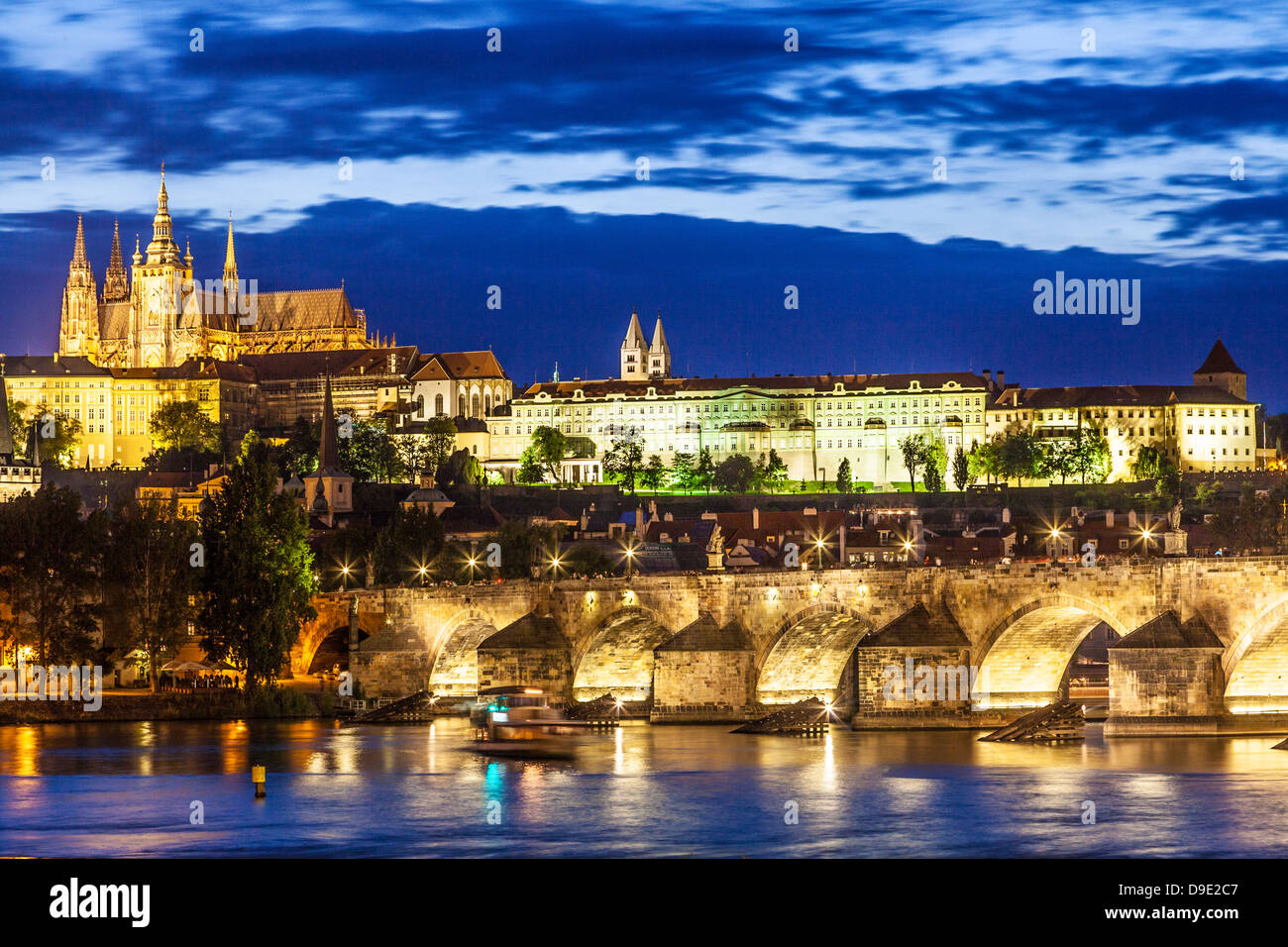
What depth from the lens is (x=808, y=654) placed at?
61125 millimetres

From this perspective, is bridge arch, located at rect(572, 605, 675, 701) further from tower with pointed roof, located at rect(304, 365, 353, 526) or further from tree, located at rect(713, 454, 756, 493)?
tree, located at rect(713, 454, 756, 493)

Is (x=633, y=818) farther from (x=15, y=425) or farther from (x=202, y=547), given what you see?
(x=15, y=425)

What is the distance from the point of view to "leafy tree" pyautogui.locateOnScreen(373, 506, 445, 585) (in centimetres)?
8375

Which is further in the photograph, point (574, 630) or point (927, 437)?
point (927, 437)

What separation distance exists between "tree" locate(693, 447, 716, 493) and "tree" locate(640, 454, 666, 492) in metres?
2.99

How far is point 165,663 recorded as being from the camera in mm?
68188

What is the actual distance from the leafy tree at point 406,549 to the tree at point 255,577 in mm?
13891

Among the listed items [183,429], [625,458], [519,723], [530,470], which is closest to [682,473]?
[625,458]

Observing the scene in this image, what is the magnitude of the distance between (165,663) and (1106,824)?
123 ft

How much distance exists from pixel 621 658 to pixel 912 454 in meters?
119

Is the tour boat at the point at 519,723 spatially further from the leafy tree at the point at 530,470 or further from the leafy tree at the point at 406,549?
the leafy tree at the point at 530,470

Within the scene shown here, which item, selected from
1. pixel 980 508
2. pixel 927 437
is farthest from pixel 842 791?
pixel 927 437
